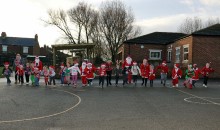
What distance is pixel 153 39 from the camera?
133ft

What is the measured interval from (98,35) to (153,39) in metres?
17.0

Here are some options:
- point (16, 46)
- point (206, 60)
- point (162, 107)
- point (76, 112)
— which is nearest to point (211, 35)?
point (206, 60)

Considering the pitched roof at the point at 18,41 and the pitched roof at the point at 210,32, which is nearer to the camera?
the pitched roof at the point at 210,32

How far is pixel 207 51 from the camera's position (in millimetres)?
30609

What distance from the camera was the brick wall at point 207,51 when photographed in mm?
30312

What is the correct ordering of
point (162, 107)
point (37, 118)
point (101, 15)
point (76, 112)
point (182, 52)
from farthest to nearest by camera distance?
1. point (101, 15)
2. point (182, 52)
3. point (162, 107)
4. point (76, 112)
5. point (37, 118)

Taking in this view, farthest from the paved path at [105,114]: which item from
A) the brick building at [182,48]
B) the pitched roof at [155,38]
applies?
the pitched roof at [155,38]

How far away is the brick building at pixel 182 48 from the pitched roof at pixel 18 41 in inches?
1794

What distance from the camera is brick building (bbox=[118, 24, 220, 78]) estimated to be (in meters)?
30.4

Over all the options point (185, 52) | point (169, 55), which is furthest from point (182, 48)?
point (169, 55)

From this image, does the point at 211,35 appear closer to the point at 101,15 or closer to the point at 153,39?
the point at 153,39

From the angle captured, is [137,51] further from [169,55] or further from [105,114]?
[105,114]

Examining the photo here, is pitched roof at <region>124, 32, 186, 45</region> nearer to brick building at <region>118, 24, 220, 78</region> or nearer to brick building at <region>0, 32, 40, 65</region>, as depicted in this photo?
brick building at <region>118, 24, 220, 78</region>

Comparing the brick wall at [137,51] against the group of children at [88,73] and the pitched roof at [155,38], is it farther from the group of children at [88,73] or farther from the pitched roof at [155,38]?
the group of children at [88,73]
